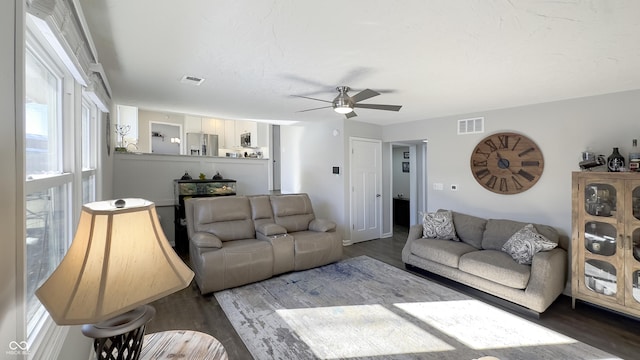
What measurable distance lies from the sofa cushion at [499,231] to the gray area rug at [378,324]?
2.75ft

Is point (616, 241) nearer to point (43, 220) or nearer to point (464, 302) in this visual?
point (464, 302)

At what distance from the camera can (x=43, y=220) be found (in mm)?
1373

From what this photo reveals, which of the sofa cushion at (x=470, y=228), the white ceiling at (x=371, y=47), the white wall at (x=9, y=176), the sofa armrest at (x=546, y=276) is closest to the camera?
the white wall at (x=9, y=176)

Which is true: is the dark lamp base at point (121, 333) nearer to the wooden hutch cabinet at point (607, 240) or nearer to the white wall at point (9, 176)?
the white wall at point (9, 176)

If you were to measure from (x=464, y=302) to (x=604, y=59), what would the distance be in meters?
2.44

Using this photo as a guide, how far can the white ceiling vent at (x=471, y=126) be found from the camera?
405 cm

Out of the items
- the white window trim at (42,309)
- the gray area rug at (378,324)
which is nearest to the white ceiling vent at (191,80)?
the white window trim at (42,309)

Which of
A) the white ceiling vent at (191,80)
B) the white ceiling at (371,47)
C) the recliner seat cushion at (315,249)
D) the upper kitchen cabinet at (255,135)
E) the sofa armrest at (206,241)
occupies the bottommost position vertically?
the recliner seat cushion at (315,249)

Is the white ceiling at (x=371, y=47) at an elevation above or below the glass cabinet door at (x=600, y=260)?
above

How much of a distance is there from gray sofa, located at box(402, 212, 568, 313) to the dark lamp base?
319 centimetres

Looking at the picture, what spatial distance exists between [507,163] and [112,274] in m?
4.35

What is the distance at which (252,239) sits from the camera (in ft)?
12.7

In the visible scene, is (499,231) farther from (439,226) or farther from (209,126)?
(209,126)

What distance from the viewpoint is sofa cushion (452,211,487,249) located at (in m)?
3.69
